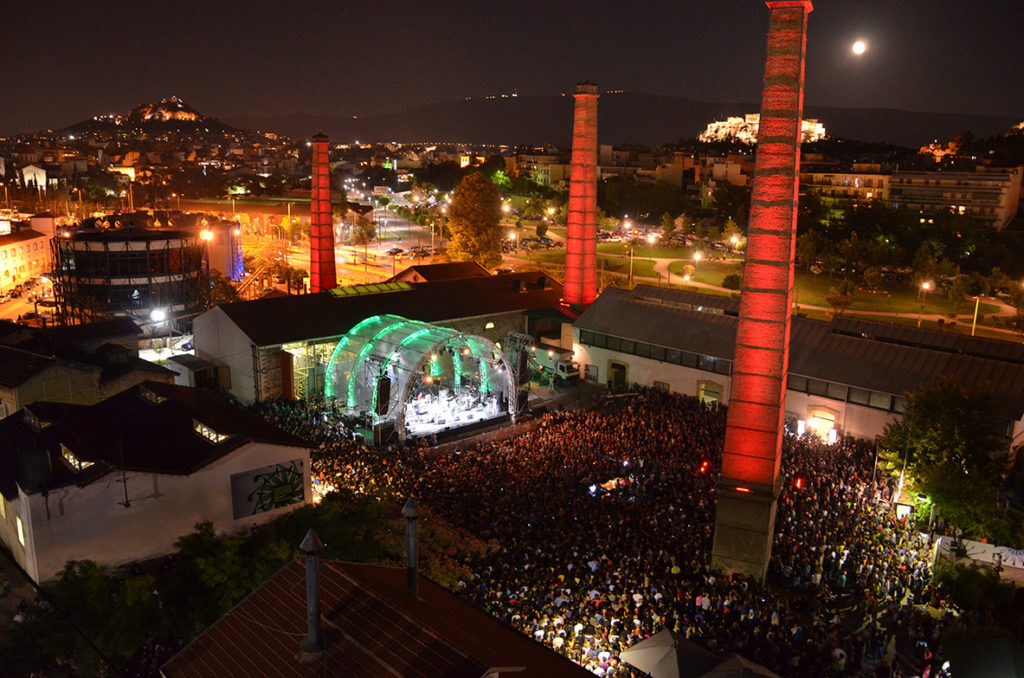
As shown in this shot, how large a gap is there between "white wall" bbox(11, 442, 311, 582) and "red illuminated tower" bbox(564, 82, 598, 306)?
22.3 m

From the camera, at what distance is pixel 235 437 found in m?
17.4

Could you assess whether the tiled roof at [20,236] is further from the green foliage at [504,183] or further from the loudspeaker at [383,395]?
the green foliage at [504,183]

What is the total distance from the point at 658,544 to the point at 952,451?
9.27m

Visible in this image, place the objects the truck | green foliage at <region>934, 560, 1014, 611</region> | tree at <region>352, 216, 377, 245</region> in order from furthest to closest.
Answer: tree at <region>352, 216, 377, 245</region>
the truck
green foliage at <region>934, 560, 1014, 611</region>

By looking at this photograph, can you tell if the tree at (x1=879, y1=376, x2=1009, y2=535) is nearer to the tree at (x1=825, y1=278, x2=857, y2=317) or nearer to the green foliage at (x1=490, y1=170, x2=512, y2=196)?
the tree at (x1=825, y1=278, x2=857, y2=317)

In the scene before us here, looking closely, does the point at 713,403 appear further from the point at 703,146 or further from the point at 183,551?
the point at 703,146

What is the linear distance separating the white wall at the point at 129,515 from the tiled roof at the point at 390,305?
11.1 metres

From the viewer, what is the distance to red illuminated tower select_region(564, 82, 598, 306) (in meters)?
36.8

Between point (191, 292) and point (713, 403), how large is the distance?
2847cm

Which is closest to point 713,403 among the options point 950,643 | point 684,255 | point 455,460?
point 455,460

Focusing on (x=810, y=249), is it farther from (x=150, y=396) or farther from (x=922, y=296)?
(x=150, y=396)

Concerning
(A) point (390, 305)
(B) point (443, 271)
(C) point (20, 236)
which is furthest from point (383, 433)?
(C) point (20, 236)

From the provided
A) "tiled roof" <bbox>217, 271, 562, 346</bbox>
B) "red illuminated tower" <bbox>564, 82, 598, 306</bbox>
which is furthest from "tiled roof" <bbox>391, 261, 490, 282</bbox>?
"red illuminated tower" <bbox>564, 82, 598, 306</bbox>

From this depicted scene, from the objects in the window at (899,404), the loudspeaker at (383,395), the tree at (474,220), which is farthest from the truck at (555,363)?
the tree at (474,220)
